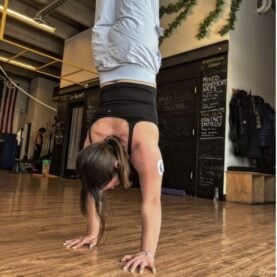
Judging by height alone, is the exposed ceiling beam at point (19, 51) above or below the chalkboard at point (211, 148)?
above

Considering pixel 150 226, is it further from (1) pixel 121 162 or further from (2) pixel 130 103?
(2) pixel 130 103

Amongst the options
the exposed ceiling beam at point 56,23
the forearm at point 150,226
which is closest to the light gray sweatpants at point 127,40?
the forearm at point 150,226

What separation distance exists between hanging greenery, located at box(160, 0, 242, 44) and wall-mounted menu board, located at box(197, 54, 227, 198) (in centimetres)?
38

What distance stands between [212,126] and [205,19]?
4.94 ft

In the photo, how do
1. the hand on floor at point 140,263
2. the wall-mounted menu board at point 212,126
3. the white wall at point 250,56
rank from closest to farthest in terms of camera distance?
the hand on floor at point 140,263 → the wall-mounted menu board at point 212,126 → the white wall at point 250,56

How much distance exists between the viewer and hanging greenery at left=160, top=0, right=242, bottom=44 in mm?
4242

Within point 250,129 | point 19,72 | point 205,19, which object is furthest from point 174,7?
point 19,72

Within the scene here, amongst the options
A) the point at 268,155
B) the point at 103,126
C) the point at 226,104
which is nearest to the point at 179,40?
the point at 226,104

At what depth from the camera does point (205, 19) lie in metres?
4.47

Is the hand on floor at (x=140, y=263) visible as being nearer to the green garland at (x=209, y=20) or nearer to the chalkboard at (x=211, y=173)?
the chalkboard at (x=211, y=173)

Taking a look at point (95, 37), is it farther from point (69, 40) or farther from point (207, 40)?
point (69, 40)

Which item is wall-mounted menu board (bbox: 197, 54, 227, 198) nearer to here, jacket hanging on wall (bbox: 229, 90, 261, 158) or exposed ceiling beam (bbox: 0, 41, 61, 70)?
jacket hanging on wall (bbox: 229, 90, 261, 158)

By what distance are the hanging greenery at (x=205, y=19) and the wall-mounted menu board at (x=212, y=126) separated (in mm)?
380

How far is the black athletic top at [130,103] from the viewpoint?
1146 mm
